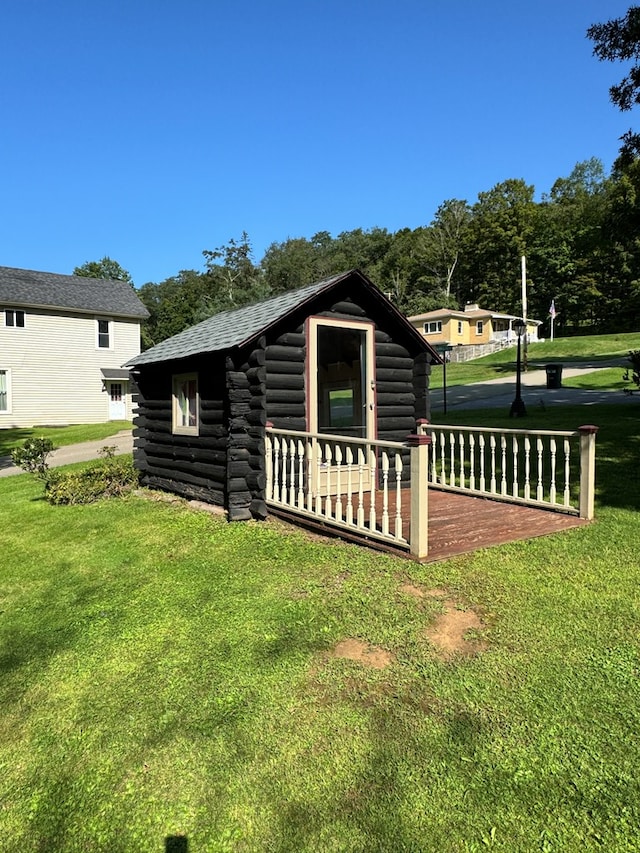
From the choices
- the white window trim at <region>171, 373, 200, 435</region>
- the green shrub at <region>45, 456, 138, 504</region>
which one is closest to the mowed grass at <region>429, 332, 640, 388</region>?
the green shrub at <region>45, 456, 138, 504</region>

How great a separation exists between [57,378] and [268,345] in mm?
21363

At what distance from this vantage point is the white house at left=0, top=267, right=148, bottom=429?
24.0 meters

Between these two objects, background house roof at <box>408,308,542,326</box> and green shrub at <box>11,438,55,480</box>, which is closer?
green shrub at <box>11,438,55,480</box>

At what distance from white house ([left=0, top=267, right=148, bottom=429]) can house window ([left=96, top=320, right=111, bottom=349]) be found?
0.7 inches

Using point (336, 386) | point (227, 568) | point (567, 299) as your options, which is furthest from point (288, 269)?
point (227, 568)

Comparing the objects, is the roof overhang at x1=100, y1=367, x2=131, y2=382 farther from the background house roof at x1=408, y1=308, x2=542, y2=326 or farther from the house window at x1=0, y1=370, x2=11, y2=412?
the background house roof at x1=408, y1=308, x2=542, y2=326

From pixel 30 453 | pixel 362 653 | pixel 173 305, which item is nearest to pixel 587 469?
pixel 362 653

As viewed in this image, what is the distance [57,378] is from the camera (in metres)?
25.1

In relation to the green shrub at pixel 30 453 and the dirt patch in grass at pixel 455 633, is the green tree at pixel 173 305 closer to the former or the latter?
the green shrub at pixel 30 453

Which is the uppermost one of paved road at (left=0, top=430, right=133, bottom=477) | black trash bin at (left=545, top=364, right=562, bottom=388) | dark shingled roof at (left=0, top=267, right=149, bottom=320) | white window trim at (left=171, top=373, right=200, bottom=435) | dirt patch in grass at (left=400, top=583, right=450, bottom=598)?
dark shingled roof at (left=0, top=267, right=149, bottom=320)

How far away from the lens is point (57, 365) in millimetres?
25188

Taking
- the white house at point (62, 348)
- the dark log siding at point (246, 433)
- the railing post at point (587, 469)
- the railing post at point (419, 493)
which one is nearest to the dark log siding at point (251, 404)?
the dark log siding at point (246, 433)

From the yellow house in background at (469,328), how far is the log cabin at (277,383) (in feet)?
115

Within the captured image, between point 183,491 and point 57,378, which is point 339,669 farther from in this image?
point 57,378
